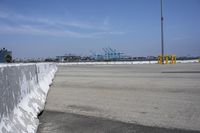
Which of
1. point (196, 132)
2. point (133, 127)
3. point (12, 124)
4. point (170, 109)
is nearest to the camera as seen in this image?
point (12, 124)

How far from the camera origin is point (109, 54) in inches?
6673

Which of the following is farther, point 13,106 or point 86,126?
point 86,126

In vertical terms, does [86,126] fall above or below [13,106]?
below

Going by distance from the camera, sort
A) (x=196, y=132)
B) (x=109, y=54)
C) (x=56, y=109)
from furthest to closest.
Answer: (x=109, y=54)
(x=56, y=109)
(x=196, y=132)

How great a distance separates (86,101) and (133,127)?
3.30 m

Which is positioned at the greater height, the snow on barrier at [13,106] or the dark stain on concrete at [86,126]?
the snow on barrier at [13,106]

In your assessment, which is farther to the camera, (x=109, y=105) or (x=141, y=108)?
(x=109, y=105)

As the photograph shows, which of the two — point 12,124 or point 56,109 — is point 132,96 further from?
point 12,124

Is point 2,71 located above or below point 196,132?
above

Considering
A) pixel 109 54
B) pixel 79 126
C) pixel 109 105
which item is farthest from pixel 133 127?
pixel 109 54

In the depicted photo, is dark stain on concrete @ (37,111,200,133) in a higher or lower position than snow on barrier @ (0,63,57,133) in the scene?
lower

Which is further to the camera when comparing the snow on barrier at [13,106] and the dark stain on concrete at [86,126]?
the dark stain on concrete at [86,126]

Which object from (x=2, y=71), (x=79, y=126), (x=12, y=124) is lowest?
(x=79, y=126)

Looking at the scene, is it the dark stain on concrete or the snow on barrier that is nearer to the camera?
the snow on barrier
